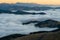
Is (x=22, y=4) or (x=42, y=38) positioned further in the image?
(x=22, y=4)

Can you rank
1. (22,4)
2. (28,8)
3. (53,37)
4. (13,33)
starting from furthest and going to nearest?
(22,4) < (28,8) < (13,33) < (53,37)

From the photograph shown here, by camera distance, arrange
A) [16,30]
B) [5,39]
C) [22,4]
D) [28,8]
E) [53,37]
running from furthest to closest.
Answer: [22,4] → [28,8] → [16,30] → [5,39] → [53,37]

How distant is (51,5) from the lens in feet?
19.6

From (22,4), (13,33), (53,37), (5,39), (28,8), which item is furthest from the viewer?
(22,4)

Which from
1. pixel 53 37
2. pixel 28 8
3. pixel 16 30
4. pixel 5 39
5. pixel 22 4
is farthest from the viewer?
pixel 22 4

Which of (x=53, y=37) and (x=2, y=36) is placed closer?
(x=53, y=37)

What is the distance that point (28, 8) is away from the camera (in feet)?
17.6

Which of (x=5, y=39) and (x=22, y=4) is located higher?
(x=5, y=39)

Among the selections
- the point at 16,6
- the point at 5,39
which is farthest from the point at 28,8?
the point at 5,39

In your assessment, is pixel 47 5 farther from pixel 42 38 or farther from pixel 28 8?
pixel 42 38

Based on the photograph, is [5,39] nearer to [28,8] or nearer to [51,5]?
[28,8]

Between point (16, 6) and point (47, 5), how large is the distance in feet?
3.79

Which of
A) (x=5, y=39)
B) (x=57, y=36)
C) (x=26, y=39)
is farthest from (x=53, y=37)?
(x=5, y=39)

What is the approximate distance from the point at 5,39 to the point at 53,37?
18.5 inches
